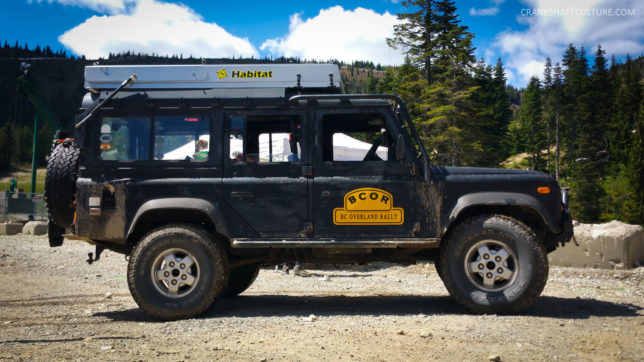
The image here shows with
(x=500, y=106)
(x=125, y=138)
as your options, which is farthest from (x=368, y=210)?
(x=500, y=106)

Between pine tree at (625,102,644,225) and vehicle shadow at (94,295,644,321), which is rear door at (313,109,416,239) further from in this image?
pine tree at (625,102,644,225)

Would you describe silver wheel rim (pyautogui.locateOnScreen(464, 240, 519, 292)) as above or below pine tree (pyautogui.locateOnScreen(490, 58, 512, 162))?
below

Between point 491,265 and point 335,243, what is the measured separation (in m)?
1.78

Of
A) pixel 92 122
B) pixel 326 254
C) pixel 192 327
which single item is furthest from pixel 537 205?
pixel 92 122

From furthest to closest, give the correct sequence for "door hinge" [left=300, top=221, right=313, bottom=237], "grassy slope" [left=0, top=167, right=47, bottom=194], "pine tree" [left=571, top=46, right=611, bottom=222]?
"grassy slope" [left=0, top=167, right=47, bottom=194] → "pine tree" [left=571, top=46, right=611, bottom=222] → "door hinge" [left=300, top=221, right=313, bottom=237]

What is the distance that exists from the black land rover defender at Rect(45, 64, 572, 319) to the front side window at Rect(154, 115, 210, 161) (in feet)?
0.04

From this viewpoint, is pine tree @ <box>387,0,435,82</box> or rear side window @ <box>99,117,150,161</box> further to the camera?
pine tree @ <box>387,0,435,82</box>

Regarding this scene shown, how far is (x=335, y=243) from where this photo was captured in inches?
237

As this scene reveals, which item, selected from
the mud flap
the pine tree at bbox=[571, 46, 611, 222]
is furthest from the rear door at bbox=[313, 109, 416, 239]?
the pine tree at bbox=[571, 46, 611, 222]

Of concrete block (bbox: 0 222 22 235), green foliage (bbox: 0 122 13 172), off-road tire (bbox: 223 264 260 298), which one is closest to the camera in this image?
off-road tire (bbox: 223 264 260 298)

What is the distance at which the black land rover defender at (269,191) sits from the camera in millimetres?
5992

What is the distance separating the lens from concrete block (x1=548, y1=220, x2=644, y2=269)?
10305 mm

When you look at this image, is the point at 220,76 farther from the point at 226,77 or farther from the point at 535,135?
the point at 535,135

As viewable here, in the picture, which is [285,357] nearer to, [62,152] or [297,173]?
[297,173]
